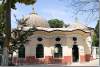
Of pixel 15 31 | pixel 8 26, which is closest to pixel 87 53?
pixel 15 31

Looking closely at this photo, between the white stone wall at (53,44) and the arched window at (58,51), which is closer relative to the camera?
the white stone wall at (53,44)

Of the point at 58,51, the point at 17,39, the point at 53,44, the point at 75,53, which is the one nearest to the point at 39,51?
the point at 53,44

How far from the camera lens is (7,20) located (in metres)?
26.4

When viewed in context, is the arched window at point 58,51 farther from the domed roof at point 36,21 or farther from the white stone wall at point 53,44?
the domed roof at point 36,21

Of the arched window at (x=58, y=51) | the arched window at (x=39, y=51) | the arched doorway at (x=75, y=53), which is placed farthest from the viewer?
the arched doorway at (x=75, y=53)

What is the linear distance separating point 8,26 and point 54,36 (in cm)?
1547

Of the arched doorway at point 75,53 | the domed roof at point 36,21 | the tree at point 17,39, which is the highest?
the domed roof at point 36,21

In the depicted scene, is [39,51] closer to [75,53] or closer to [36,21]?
[75,53]

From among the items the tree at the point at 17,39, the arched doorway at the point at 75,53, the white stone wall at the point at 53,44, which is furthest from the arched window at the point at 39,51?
the tree at the point at 17,39

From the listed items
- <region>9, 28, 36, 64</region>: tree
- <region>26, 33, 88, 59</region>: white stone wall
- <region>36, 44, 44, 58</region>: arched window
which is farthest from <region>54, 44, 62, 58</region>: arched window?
<region>9, 28, 36, 64</region>: tree

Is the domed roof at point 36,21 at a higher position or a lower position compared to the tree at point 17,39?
higher

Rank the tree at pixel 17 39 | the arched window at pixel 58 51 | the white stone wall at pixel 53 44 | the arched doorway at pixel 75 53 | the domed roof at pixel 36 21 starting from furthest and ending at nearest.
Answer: the domed roof at pixel 36 21, the arched doorway at pixel 75 53, the arched window at pixel 58 51, the white stone wall at pixel 53 44, the tree at pixel 17 39

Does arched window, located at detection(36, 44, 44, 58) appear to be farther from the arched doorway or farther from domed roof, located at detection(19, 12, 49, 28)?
the arched doorway

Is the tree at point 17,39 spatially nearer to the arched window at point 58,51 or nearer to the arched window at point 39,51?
the arched window at point 39,51
